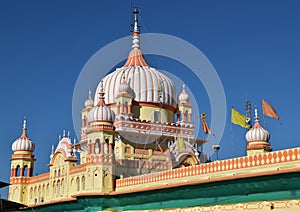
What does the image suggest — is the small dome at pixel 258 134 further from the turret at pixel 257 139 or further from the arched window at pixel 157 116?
the arched window at pixel 157 116

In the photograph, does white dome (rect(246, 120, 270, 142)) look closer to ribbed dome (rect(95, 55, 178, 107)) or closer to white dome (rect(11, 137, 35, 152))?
ribbed dome (rect(95, 55, 178, 107))

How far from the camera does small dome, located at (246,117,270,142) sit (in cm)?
2211

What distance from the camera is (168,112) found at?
27.4 metres

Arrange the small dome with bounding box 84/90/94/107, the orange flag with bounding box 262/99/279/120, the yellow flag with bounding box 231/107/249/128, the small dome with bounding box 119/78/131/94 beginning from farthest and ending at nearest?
the small dome with bounding box 84/90/94/107 → the small dome with bounding box 119/78/131/94 → the yellow flag with bounding box 231/107/249/128 → the orange flag with bounding box 262/99/279/120

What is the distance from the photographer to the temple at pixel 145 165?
1435 centimetres

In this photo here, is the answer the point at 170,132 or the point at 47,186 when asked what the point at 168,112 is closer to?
the point at 170,132

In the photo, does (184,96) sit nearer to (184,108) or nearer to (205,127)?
(184,108)

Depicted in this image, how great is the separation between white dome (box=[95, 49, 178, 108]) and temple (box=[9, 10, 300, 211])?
0.06 meters

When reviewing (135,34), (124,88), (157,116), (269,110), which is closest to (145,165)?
(157,116)

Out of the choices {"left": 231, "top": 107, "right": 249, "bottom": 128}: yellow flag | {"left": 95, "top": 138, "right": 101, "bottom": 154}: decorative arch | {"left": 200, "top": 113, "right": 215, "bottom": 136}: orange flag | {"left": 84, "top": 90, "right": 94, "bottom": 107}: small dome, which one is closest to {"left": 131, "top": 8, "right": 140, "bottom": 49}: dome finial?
{"left": 84, "top": 90, "right": 94, "bottom": 107}: small dome

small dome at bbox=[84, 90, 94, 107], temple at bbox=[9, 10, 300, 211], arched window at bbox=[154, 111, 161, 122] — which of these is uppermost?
small dome at bbox=[84, 90, 94, 107]

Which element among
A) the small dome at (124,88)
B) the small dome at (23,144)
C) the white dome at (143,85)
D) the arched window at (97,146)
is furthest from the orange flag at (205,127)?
the small dome at (23,144)

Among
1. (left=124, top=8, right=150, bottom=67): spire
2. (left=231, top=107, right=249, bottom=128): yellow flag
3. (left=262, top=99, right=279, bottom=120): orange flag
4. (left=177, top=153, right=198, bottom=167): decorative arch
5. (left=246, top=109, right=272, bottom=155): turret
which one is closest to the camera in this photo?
(left=262, top=99, right=279, bottom=120): orange flag

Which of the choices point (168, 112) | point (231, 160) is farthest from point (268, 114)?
point (168, 112)
